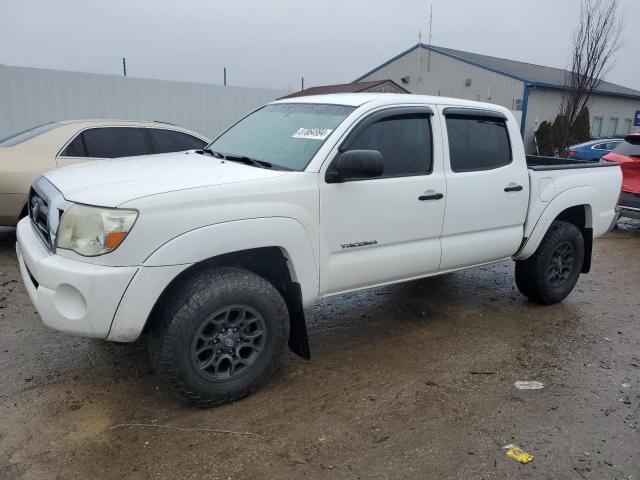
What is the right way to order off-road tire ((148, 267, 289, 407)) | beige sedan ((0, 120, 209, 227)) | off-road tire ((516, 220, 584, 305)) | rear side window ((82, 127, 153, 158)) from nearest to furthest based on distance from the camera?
off-road tire ((148, 267, 289, 407))
off-road tire ((516, 220, 584, 305))
beige sedan ((0, 120, 209, 227))
rear side window ((82, 127, 153, 158))

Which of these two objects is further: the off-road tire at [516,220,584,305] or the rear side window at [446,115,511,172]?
the off-road tire at [516,220,584,305]

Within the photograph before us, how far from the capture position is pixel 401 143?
12.5ft

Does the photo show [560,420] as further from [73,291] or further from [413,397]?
[73,291]

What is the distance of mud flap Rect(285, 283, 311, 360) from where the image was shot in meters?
3.37

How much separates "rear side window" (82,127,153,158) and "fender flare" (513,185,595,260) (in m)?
4.86

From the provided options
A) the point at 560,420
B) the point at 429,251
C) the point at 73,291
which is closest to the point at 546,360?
the point at 560,420

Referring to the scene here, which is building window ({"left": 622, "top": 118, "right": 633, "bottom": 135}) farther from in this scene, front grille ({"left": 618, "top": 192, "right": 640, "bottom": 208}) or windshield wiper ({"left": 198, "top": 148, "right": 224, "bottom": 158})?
windshield wiper ({"left": 198, "top": 148, "right": 224, "bottom": 158})

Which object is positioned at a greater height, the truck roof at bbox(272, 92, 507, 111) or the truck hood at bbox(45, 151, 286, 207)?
the truck roof at bbox(272, 92, 507, 111)

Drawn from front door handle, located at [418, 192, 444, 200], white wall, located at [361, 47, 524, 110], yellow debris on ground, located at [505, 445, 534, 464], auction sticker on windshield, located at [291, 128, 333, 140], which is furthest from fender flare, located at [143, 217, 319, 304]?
white wall, located at [361, 47, 524, 110]

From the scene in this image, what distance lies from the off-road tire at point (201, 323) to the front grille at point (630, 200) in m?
7.36

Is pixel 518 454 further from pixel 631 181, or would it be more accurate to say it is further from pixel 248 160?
pixel 631 181

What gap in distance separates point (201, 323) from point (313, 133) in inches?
59.4

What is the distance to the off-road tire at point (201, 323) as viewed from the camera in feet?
9.55

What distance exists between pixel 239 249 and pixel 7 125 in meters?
9.78
